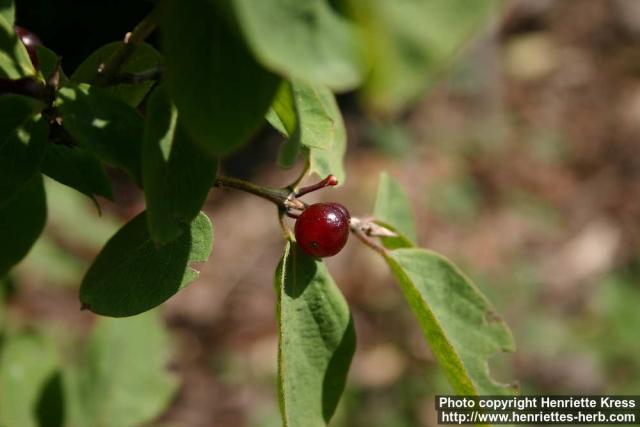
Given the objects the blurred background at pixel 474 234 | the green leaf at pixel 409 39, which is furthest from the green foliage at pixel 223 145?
the blurred background at pixel 474 234

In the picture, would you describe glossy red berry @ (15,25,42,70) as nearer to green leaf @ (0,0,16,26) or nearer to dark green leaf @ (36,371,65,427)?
green leaf @ (0,0,16,26)

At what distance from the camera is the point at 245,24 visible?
678 millimetres

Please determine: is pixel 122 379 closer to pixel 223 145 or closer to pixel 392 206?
pixel 392 206

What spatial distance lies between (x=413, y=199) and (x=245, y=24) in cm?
444

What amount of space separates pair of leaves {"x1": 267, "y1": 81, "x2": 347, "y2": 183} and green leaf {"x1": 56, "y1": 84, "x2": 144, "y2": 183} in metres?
0.20

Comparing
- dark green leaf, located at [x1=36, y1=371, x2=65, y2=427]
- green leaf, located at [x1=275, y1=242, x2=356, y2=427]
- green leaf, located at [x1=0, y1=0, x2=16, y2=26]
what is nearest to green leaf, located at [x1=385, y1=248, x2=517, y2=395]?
green leaf, located at [x1=275, y1=242, x2=356, y2=427]

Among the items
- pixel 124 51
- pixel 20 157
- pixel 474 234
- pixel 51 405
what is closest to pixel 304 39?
pixel 124 51

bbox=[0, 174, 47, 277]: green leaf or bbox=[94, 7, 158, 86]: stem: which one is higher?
bbox=[94, 7, 158, 86]: stem

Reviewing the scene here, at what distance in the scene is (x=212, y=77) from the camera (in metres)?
0.84

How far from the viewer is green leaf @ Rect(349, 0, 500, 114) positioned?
631 millimetres

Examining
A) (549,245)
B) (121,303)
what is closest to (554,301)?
(549,245)

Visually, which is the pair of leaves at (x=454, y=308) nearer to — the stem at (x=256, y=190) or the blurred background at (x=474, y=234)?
the stem at (x=256, y=190)

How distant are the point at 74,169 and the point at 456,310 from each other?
0.75 m

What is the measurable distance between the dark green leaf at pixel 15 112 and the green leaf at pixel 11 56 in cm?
5
